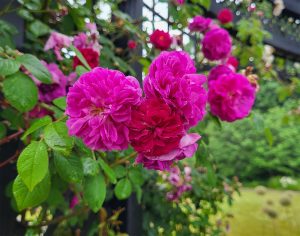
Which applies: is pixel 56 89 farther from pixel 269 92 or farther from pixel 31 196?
pixel 269 92

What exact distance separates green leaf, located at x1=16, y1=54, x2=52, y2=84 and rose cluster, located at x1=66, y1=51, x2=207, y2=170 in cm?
23

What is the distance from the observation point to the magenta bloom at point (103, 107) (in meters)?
0.45

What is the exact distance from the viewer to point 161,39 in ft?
4.07

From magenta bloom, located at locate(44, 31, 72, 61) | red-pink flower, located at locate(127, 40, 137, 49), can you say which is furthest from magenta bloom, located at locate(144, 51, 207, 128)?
red-pink flower, located at locate(127, 40, 137, 49)

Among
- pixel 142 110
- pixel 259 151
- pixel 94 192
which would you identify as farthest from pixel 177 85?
pixel 259 151

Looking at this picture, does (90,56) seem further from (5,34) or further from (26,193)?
(26,193)

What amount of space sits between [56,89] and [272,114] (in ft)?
26.8

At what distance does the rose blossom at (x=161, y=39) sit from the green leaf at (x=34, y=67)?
1.99 feet

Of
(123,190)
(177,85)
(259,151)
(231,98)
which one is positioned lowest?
(259,151)

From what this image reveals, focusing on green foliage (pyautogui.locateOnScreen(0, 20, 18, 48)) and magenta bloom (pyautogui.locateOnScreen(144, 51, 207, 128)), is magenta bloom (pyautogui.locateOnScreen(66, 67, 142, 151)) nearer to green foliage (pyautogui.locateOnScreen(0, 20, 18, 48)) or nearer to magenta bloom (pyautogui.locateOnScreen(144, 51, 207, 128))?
magenta bloom (pyautogui.locateOnScreen(144, 51, 207, 128))

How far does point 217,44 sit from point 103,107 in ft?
2.76

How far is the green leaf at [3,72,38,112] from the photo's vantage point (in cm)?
66

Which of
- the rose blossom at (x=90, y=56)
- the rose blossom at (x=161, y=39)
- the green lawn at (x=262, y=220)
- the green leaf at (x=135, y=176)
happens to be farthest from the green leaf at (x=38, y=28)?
the green lawn at (x=262, y=220)

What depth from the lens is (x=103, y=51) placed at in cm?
126
